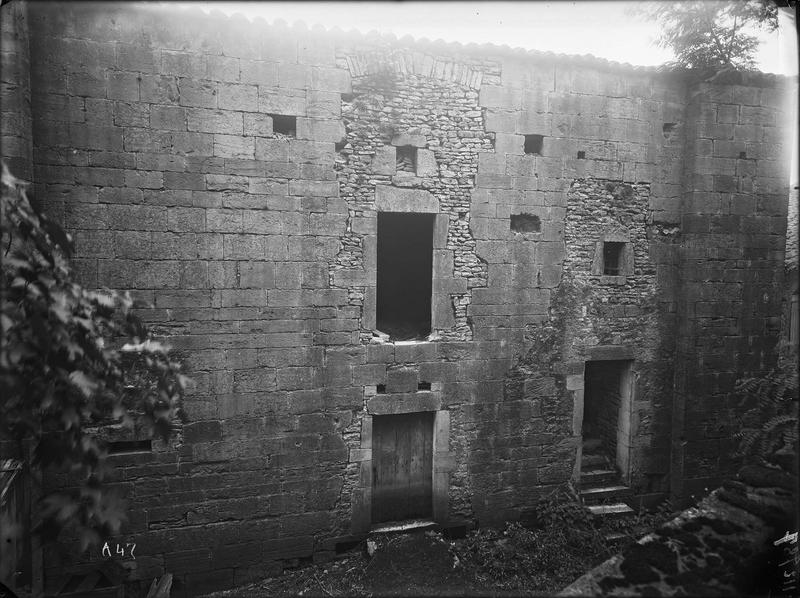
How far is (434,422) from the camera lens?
6.52 metres

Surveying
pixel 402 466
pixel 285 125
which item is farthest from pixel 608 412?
pixel 285 125

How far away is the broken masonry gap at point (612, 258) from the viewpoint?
7.00 meters

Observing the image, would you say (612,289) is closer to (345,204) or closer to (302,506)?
(345,204)

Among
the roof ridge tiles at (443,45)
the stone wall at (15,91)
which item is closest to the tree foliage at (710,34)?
the roof ridge tiles at (443,45)

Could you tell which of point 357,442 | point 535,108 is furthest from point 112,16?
point 357,442

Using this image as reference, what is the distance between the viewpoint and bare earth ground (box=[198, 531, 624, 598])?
18.5 ft

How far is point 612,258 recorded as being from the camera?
706 centimetres

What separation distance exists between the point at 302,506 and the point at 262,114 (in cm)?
478

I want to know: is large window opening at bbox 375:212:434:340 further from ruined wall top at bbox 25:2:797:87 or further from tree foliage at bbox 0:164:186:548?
tree foliage at bbox 0:164:186:548

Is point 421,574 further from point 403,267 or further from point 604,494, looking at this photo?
point 403,267

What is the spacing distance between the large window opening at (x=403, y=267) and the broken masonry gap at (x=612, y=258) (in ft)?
8.33

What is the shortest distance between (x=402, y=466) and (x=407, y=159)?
408 cm

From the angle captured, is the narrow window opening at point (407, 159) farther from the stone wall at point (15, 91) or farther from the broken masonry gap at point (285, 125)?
the stone wall at point (15, 91)

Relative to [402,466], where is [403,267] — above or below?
above
